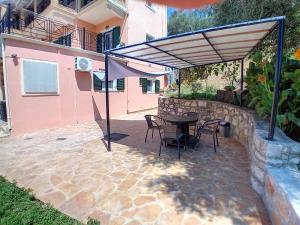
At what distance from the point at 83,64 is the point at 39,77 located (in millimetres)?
2146

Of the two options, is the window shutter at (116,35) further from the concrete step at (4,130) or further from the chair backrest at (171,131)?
the chair backrest at (171,131)

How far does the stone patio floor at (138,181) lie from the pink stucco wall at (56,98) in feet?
5.37

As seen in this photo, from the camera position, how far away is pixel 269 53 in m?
8.43

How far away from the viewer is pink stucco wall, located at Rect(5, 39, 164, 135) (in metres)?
7.23

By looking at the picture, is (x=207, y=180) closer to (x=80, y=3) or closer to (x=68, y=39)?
(x=68, y=39)

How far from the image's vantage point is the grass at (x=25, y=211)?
8.98 ft

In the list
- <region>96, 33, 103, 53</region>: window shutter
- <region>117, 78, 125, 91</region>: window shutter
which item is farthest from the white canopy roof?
<region>96, 33, 103, 53</region>: window shutter

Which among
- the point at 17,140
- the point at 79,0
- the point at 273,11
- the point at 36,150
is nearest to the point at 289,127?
the point at 273,11

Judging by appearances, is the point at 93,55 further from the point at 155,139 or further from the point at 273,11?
the point at 273,11

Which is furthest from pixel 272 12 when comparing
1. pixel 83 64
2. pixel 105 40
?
pixel 105 40

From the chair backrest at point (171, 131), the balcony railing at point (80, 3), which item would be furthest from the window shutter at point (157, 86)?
the chair backrest at point (171, 131)

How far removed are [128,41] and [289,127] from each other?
33.3ft

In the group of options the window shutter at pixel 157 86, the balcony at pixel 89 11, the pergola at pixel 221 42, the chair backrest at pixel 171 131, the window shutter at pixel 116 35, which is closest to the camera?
the pergola at pixel 221 42

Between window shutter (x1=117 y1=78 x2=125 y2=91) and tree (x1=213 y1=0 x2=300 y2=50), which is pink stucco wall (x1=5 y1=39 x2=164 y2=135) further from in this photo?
tree (x1=213 y1=0 x2=300 y2=50)
